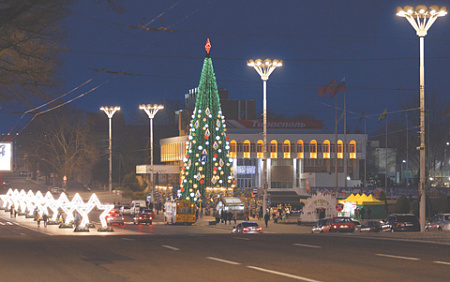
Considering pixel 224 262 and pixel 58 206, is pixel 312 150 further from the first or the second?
pixel 224 262

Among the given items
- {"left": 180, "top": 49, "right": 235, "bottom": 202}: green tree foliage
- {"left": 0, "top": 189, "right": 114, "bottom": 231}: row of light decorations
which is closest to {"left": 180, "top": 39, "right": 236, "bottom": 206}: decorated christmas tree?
{"left": 180, "top": 49, "right": 235, "bottom": 202}: green tree foliage

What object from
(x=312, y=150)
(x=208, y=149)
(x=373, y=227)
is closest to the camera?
Answer: (x=373, y=227)

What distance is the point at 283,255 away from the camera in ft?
61.0

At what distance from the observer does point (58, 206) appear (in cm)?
5297

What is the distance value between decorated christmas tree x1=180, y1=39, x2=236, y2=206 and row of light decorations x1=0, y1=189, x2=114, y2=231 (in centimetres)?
1448

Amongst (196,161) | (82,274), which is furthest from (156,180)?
(82,274)

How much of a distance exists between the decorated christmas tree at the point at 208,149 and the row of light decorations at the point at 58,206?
1448 cm

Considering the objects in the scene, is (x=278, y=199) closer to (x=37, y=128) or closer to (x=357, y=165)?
(x=357, y=165)

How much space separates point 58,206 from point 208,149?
67.4ft

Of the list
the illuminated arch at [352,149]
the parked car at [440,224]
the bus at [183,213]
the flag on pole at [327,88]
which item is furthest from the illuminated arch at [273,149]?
the parked car at [440,224]

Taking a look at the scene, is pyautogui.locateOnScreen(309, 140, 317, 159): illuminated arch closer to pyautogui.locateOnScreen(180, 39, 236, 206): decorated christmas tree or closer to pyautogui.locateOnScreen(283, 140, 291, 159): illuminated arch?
pyautogui.locateOnScreen(283, 140, 291, 159): illuminated arch

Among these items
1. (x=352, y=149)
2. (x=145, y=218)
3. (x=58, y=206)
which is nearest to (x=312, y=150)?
(x=352, y=149)

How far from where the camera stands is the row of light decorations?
139ft

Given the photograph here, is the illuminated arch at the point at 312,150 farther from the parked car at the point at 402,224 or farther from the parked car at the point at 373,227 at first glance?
the parked car at the point at 402,224
